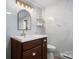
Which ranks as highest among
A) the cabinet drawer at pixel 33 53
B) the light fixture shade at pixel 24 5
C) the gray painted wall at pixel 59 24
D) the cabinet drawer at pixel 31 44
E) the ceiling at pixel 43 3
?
the ceiling at pixel 43 3

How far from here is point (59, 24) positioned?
90.4 inches

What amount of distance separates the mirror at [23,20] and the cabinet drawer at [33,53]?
477 mm

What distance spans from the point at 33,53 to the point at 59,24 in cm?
85

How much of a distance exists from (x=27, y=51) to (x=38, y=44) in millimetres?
317

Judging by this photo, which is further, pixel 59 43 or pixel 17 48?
pixel 59 43

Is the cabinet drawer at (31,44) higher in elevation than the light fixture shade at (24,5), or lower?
lower

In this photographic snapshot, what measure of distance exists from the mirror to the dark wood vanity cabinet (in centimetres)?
32

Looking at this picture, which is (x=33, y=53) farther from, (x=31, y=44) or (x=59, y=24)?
(x=59, y=24)

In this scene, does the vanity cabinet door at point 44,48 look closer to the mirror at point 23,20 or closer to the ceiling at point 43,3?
the mirror at point 23,20

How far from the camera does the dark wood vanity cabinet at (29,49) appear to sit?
67.6 inches

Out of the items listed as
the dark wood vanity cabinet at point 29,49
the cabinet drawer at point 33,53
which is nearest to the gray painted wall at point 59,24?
the dark wood vanity cabinet at point 29,49

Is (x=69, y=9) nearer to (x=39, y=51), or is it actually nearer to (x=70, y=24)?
(x=70, y=24)
